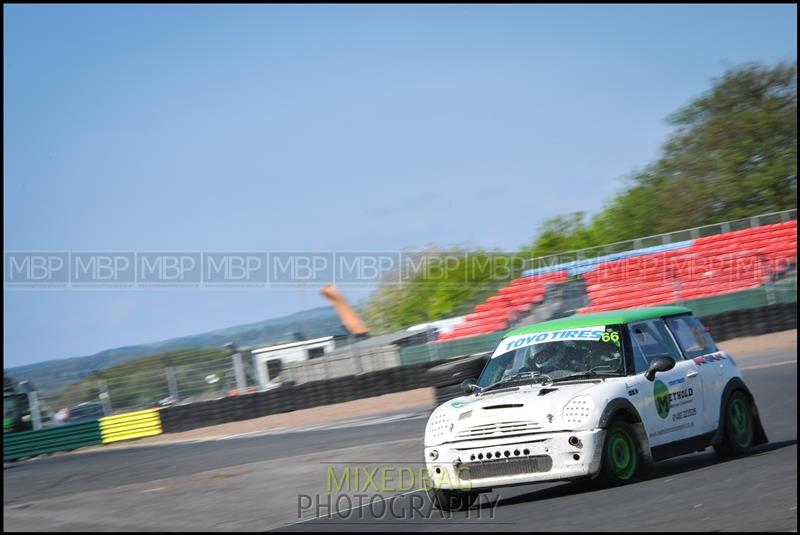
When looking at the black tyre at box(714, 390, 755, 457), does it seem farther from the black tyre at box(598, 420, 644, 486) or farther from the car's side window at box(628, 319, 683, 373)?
the black tyre at box(598, 420, 644, 486)

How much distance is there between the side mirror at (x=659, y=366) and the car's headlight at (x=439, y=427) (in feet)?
5.80

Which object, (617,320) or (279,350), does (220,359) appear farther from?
(617,320)

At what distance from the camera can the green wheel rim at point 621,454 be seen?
8.34 m

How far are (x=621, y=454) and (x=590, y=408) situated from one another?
62 cm

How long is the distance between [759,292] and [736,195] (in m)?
20.0

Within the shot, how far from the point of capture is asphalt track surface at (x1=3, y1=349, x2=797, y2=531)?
7098 millimetres

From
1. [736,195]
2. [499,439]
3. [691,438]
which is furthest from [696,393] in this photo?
[736,195]

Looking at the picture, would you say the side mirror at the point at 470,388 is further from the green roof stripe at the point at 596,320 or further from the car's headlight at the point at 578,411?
the car's headlight at the point at 578,411

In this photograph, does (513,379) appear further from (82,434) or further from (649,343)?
(82,434)

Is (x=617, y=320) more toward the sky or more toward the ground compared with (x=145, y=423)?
more toward the sky

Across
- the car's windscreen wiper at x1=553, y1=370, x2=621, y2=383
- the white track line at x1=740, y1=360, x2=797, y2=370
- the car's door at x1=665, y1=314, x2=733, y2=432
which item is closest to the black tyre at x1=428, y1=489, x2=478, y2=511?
the car's windscreen wiper at x1=553, y1=370, x2=621, y2=383

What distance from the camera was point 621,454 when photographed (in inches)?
335

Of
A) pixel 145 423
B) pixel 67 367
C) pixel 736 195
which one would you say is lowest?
pixel 145 423

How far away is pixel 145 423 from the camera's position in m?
28.8
